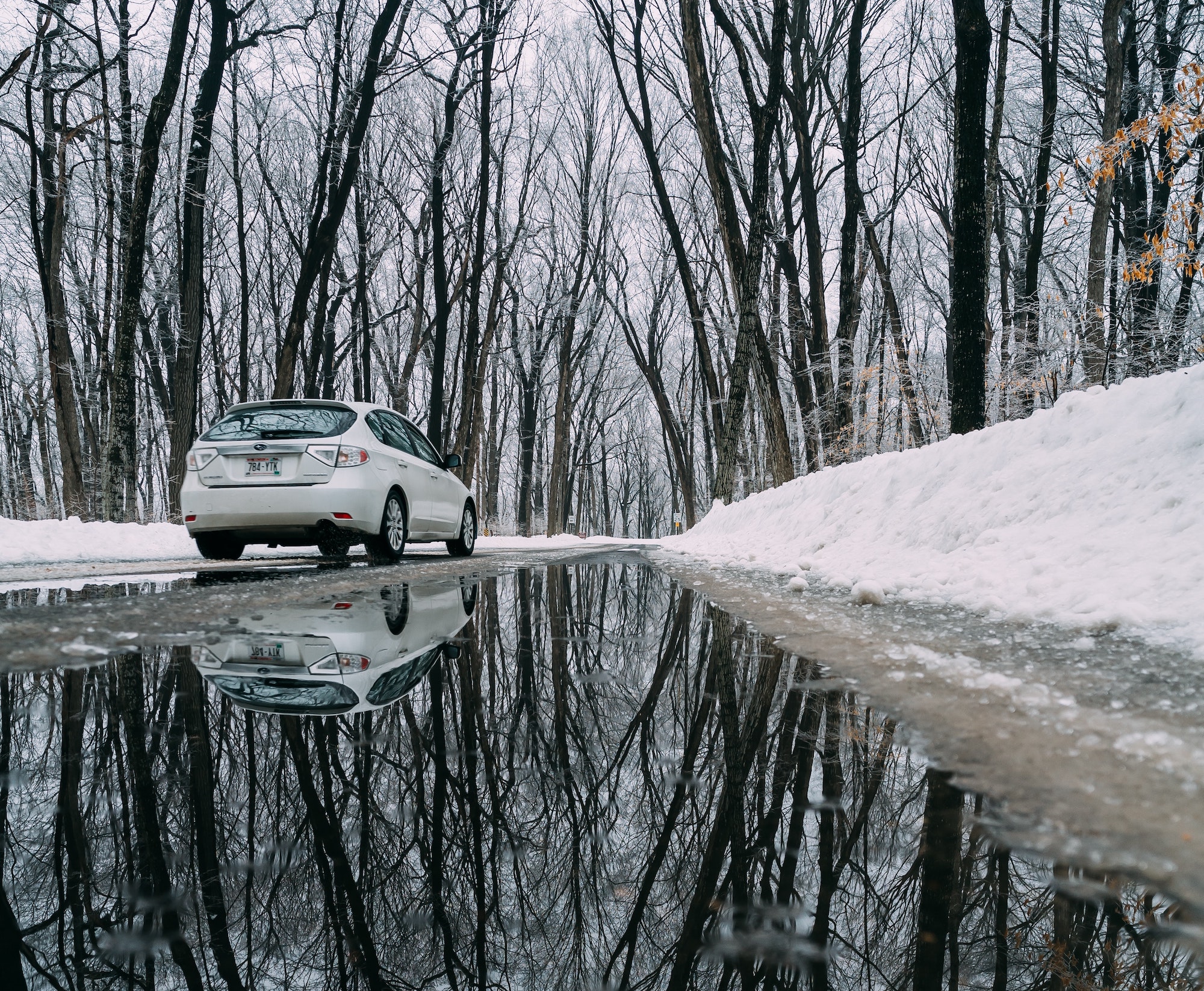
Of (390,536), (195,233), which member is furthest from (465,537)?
(195,233)

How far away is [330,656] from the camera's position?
2.87m

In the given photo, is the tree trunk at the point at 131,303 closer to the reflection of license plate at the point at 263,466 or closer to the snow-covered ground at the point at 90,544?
the snow-covered ground at the point at 90,544

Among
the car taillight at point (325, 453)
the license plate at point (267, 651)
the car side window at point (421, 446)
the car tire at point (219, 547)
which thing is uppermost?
the car side window at point (421, 446)

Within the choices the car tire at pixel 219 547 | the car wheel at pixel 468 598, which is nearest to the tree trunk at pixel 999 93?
the car wheel at pixel 468 598

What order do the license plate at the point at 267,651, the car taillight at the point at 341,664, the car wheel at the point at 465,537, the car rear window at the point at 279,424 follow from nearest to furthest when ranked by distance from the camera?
the car taillight at the point at 341,664 < the license plate at the point at 267,651 < the car rear window at the point at 279,424 < the car wheel at the point at 465,537

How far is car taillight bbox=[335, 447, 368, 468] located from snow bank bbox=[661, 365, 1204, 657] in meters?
4.28

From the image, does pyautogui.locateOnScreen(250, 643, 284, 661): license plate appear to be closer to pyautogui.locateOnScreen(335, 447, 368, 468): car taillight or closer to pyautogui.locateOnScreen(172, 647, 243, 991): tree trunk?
pyautogui.locateOnScreen(172, 647, 243, 991): tree trunk

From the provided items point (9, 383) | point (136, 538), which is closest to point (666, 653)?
point (136, 538)

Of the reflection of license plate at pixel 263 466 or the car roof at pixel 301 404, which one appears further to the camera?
the car roof at pixel 301 404

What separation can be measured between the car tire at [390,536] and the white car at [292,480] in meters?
0.02

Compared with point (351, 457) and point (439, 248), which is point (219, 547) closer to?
point (351, 457)

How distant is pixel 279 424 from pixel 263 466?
493 mm

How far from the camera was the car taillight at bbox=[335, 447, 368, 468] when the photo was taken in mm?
7375

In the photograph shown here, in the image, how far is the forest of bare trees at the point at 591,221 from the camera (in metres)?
13.3
